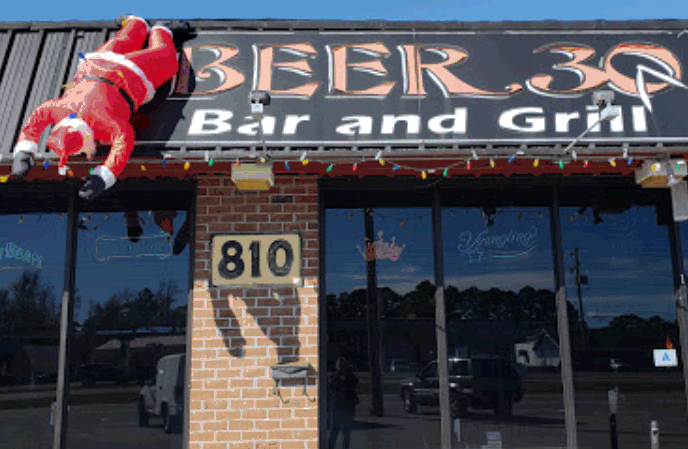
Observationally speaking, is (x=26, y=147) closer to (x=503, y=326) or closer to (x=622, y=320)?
(x=503, y=326)

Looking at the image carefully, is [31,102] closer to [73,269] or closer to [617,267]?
[73,269]

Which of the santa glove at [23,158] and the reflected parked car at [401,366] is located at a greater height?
the santa glove at [23,158]

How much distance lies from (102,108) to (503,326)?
13.5 ft

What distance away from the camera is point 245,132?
5.80 metres

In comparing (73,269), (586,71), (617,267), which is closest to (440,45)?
(586,71)

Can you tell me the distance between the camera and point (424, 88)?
621cm

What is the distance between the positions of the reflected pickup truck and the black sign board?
84.1 inches

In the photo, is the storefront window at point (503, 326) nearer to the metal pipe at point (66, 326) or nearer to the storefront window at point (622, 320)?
the storefront window at point (622, 320)

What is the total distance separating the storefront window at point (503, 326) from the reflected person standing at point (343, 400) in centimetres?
95

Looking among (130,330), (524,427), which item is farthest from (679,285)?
(130,330)

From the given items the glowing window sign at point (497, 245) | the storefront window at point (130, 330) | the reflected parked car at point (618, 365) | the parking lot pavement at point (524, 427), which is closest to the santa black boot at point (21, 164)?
the storefront window at point (130, 330)

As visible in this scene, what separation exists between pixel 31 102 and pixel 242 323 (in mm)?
2811

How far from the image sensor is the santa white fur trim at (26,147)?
17.6 feet

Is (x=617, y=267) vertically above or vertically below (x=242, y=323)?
above
